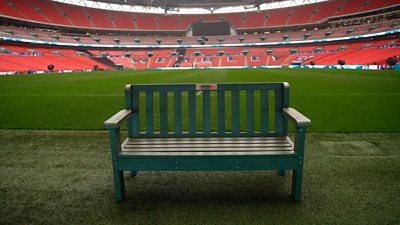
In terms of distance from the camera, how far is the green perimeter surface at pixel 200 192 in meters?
2.60

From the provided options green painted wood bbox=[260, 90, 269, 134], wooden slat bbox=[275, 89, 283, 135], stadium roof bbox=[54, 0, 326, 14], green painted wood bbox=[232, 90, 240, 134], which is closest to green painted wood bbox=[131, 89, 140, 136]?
green painted wood bbox=[232, 90, 240, 134]

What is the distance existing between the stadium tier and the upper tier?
212 mm

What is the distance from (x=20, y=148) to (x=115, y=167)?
3.06 metres

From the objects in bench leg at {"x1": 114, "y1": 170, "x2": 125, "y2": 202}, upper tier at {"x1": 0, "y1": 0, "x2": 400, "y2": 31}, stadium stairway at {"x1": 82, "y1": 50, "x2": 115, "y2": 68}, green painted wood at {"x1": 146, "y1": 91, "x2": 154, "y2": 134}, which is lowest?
stadium stairway at {"x1": 82, "y1": 50, "x2": 115, "y2": 68}

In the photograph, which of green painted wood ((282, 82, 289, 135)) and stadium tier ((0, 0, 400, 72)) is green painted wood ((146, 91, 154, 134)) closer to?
green painted wood ((282, 82, 289, 135))

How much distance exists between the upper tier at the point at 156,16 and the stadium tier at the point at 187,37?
21cm

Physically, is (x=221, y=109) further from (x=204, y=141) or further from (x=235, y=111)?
(x=204, y=141)

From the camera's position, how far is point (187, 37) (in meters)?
73.9

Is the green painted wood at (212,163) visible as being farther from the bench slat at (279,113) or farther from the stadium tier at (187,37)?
the stadium tier at (187,37)

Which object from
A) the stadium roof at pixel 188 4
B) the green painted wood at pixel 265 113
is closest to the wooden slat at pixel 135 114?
the green painted wood at pixel 265 113

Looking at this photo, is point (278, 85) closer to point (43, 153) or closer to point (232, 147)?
point (232, 147)

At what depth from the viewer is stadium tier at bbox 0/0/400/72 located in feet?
155

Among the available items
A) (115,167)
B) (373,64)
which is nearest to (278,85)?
(115,167)

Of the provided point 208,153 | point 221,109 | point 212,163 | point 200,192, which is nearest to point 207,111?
point 221,109
